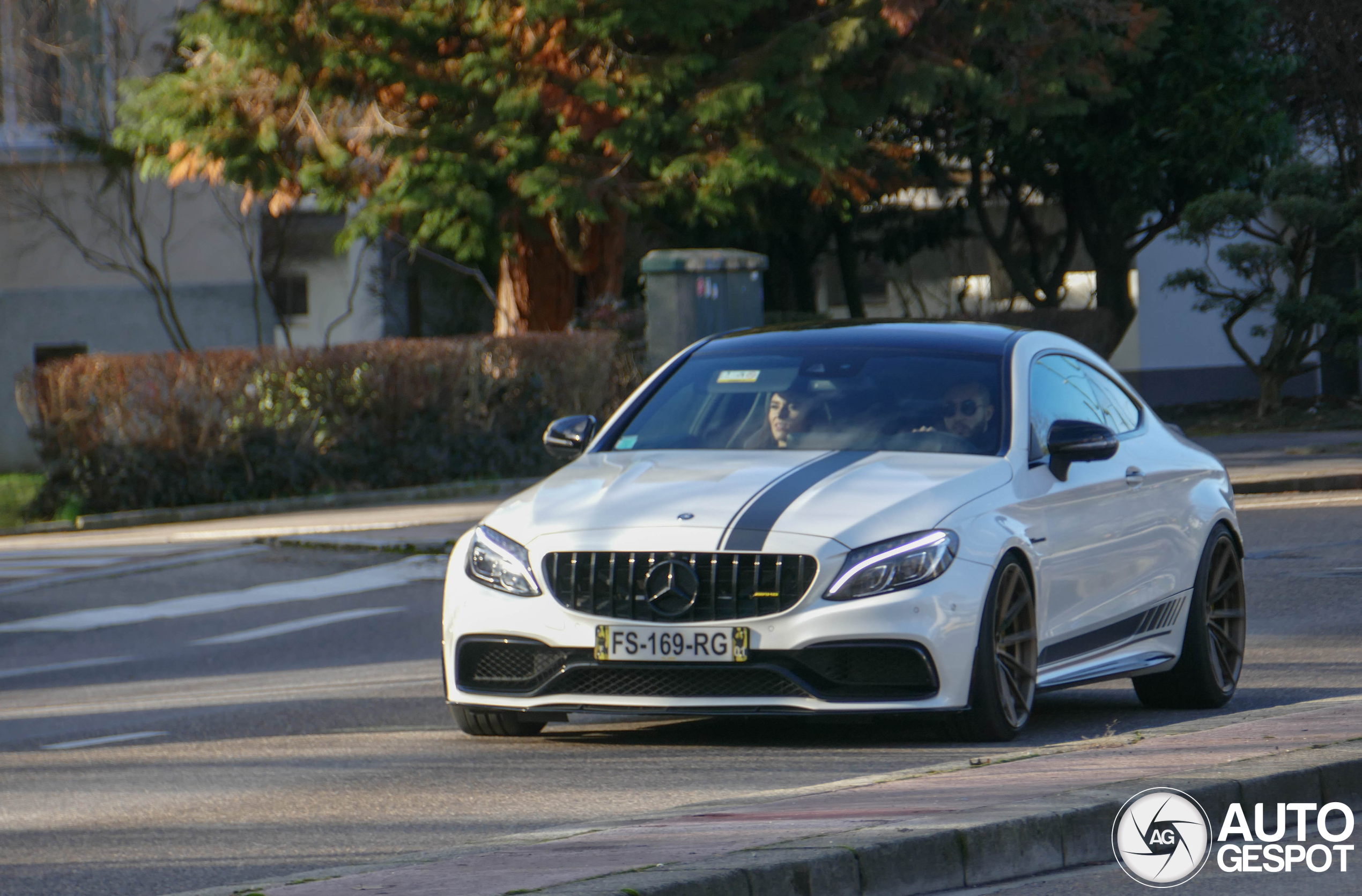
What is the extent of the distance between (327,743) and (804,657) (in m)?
2.26

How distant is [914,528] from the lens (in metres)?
7.05

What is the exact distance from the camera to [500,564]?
290 inches

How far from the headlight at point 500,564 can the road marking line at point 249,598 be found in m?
6.38

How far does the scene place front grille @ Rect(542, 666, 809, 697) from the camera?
703 centimetres

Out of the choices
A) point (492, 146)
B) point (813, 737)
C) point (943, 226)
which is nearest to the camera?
point (813, 737)

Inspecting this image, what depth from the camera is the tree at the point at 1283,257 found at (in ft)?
87.7

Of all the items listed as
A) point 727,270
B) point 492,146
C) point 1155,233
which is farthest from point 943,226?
point 727,270

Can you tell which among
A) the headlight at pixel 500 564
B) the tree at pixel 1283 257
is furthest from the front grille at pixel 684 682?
the tree at pixel 1283 257

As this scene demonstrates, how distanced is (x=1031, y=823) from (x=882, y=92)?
18149mm

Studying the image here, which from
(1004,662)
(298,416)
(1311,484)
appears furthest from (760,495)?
(298,416)

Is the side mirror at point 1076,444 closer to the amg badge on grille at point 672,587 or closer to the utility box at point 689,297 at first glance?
the amg badge on grille at point 672,587

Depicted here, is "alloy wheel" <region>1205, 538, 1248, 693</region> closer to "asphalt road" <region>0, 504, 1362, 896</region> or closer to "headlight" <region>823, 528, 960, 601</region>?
"asphalt road" <region>0, 504, 1362, 896</region>

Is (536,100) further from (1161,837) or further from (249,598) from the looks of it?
(1161,837)

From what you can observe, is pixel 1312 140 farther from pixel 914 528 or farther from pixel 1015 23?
pixel 914 528
